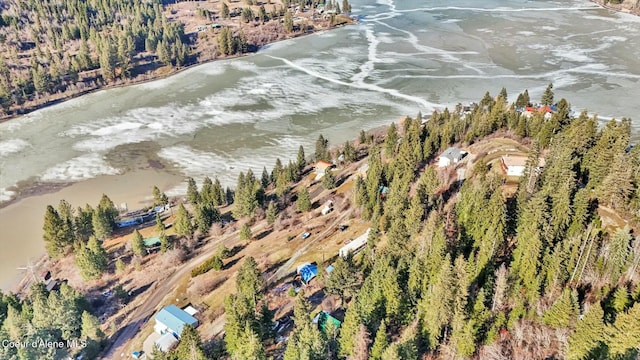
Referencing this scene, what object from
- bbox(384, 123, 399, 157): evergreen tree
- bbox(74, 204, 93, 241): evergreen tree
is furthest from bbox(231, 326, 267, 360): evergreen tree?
bbox(384, 123, 399, 157): evergreen tree

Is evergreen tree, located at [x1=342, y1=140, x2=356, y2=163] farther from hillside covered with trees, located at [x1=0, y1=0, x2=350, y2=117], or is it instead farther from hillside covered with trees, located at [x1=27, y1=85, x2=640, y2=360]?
hillside covered with trees, located at [x1=0, y1=0, x2=350, y2=117]

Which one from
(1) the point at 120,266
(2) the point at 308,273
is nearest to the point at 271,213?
(2) the point at 308,273

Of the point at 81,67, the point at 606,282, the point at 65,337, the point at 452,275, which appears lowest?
the point at 65,337

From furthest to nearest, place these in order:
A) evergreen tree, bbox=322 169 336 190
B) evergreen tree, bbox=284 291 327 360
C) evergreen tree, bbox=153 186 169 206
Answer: evergreen tree, bbox=322 169 336 190
evergreen tree, bbox=153 186 169 206
evergreen tree, bbox=284 291 327 360

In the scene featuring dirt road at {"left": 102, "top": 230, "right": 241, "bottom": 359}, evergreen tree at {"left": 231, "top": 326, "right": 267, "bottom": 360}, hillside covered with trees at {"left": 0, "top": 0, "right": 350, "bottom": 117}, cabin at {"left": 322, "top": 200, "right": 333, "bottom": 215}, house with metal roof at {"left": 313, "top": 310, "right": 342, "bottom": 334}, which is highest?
hillside covered with trees at {"left": 0, "top": 0, "right": 350, "bottom": 117}

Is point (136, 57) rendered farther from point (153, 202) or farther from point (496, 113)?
point (496, 113)

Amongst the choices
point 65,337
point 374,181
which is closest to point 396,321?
point 374,181
